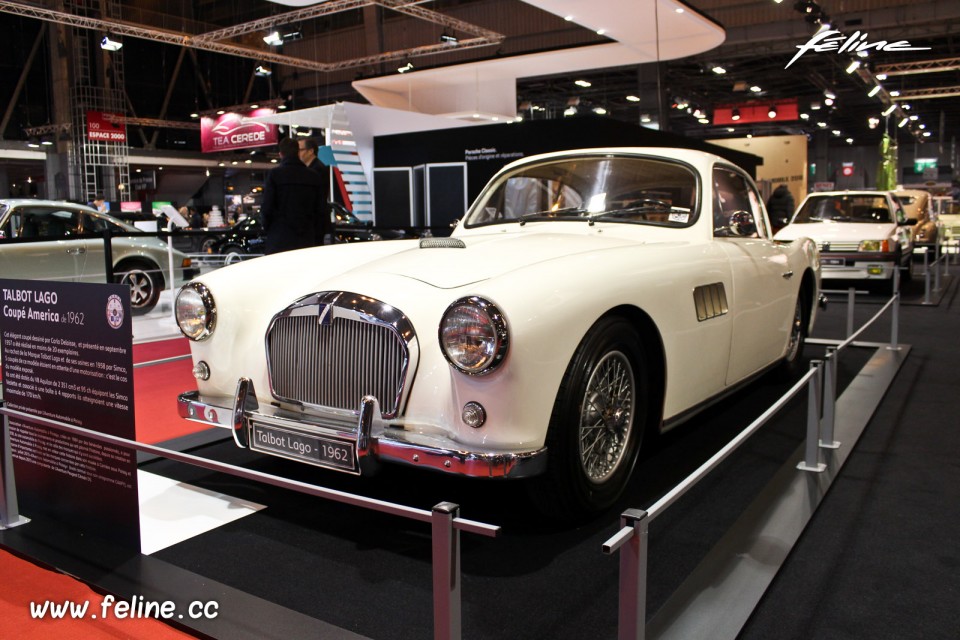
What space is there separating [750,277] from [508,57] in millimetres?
11022

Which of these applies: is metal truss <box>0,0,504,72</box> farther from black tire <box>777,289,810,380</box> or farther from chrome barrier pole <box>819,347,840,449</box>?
chrome barrier pole <box>819,347,840,449</box>

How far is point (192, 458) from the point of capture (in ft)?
7.68

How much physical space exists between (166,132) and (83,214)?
22968 mm

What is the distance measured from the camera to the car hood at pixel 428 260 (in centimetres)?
294

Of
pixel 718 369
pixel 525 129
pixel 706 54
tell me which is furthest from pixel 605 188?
pixel 706 54

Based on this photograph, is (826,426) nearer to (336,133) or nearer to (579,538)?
(579,538)

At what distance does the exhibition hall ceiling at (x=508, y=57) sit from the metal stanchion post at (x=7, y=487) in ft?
28.4

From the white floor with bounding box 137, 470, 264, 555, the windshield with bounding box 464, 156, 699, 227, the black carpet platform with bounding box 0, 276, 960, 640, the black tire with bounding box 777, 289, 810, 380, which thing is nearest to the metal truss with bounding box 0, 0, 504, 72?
the black tire with bounding box 777, 289, 810, 380

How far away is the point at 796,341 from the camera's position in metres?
5.29

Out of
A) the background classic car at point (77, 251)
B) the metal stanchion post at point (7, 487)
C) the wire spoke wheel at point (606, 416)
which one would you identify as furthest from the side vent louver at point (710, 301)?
the background classic car at point (77, 251)

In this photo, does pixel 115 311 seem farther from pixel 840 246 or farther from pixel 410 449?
pixel 840 246

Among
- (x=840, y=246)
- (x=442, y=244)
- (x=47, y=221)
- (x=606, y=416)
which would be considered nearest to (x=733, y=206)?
(x=442, y=244)

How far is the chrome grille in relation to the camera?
10.5 meters

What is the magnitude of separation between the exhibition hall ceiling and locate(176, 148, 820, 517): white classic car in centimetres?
713
